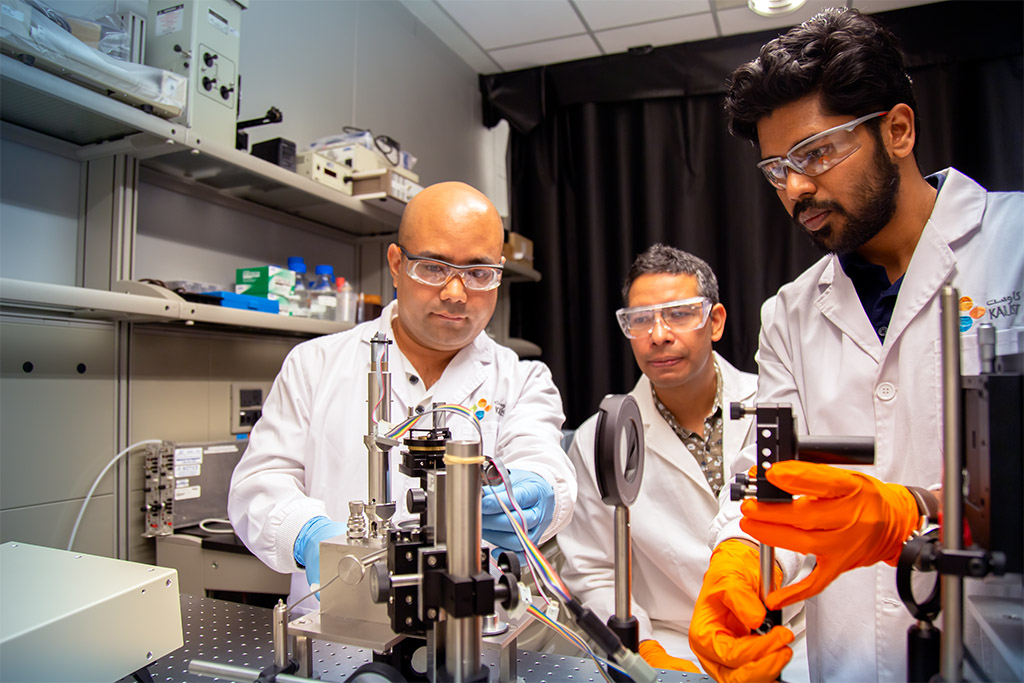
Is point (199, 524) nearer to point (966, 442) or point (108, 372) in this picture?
point (108, 372)

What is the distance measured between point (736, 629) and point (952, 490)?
1.60 feet

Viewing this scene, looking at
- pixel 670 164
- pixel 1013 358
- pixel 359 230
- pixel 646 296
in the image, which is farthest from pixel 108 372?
pixel 670 164

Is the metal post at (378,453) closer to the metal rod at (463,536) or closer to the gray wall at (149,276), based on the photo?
the metal rod at (463,536)

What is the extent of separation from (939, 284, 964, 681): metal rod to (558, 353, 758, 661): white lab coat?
1.06 meters

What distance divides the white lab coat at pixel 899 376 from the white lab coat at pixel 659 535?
0.52 metres

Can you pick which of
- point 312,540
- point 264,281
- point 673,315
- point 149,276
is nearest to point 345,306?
point 264,281

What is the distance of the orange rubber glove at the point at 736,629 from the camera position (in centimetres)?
84

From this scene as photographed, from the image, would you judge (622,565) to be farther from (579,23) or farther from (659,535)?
(579,23)

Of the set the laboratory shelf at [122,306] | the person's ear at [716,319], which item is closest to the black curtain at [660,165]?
the person's ear at [716,319]

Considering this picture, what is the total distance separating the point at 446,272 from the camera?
1384 millimetres

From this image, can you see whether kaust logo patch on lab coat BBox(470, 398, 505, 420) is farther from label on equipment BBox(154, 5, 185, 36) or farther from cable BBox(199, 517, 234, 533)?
label on equipment BBox(154, 5, 185, 36)

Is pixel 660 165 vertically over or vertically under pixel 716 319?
over

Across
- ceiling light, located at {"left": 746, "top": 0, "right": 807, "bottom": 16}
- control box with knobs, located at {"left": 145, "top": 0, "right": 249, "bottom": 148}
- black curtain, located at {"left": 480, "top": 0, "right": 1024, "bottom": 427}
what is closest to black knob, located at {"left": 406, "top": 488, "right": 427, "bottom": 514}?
control box with knobs, located at {"left": 145, "top": 0, "right": 249, "bottom": 148}

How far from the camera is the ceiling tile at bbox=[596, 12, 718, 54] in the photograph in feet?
9.61
